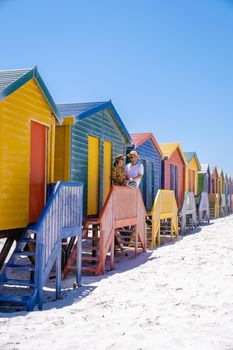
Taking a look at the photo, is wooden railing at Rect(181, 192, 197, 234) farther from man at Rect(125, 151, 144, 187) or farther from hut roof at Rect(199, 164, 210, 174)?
hut roof at Rect(199, 164, 210, 174)

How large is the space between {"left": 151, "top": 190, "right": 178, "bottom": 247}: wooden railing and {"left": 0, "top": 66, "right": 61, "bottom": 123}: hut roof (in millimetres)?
7907

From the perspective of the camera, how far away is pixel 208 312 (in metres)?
5.81

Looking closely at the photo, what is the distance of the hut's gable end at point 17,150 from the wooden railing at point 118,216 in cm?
287

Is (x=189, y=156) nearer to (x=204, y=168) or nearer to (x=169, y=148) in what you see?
(x=169, y=148)

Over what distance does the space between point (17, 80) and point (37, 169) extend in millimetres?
1919

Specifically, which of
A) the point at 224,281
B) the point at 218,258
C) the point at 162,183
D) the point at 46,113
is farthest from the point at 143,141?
the point at 224,281

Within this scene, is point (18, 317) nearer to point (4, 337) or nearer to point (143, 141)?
point (4, 337)

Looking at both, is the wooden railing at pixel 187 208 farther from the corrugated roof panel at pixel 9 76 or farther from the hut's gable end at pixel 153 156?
the corrugated roof panel at pixel 9 76

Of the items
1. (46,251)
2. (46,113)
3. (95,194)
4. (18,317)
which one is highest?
(46,113)

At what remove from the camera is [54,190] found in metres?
7.97

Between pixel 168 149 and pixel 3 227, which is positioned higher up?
pixel 168 149

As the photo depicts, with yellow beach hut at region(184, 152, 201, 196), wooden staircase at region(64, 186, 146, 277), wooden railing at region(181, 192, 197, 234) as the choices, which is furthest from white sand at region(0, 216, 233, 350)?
yellow beach hut at region(184, 152, 201, 196)

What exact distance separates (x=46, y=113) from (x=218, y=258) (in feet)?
18.5

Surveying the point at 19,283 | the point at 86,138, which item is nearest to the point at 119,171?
the point at 86,138
